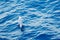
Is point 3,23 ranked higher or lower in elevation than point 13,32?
higher

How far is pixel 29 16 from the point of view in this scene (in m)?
10.7

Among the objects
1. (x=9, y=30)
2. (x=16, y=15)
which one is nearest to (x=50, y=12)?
(x=16, y=15)

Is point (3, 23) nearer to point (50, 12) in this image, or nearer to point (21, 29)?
point (21, 29)

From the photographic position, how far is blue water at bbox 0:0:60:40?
9.07 metres

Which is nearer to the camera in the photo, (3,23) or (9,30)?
(9,30)

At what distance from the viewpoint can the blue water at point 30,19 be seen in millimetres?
9070

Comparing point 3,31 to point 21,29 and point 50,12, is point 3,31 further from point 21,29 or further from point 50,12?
point 50,12

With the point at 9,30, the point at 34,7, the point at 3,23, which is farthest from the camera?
the point at 34,7

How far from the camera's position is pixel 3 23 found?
33.6 ft

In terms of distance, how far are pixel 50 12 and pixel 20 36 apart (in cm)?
296

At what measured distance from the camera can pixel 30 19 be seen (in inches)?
408

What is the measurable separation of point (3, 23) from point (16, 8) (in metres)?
1.92

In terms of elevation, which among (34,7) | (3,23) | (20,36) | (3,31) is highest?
(34,7)

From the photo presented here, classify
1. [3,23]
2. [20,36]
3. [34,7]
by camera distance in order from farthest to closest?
[34,7] → [3,23] → [20,36]
